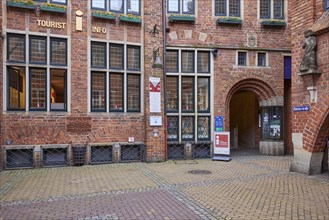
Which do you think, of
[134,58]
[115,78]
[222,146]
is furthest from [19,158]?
[222,146]

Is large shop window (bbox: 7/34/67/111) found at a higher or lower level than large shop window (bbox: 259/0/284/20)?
lower

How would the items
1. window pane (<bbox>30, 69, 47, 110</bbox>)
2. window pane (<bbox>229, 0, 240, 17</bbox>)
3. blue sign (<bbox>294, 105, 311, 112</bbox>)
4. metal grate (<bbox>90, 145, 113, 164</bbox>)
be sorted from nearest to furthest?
blue sign (<bbox>294, 105, 311, 112</bbox>) → window pane (<bbox>30, 69, 47, 110</bbox>) → metal grate (<bbox>90, 145, 113, 164</bbox>) → window pane (<bbox>229, 0, 240, 17</bbox>)

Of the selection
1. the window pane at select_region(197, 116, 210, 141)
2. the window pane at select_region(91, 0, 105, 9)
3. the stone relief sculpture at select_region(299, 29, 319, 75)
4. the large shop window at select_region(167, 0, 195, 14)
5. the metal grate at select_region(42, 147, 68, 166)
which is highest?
the large shop window at select_region(167, 0, 195, 14)

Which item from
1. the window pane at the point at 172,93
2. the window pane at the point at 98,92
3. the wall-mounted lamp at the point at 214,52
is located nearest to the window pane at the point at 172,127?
the window pane at the point at 172,93

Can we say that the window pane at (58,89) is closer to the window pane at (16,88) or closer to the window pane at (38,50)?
the window pane at (38,50)

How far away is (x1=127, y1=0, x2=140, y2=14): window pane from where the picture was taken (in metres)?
11.4

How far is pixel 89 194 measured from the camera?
680 centimetres

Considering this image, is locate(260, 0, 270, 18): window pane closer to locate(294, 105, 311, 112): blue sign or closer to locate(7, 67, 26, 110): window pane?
locate(294, 105, 311, 112): blue sign

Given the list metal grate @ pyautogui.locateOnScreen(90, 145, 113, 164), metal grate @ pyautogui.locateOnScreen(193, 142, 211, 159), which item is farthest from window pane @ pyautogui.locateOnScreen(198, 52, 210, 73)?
metal grate @ pyautogui.locateOnScreen(90, 145, 113, 164)

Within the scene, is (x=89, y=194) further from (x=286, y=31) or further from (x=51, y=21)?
(x=286, y=31)

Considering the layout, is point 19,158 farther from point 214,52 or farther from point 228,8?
point 228,8

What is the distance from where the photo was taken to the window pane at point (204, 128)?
12.1 meters

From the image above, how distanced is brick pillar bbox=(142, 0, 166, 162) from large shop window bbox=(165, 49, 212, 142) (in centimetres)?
59

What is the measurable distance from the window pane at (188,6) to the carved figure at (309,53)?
5006 millimetres
